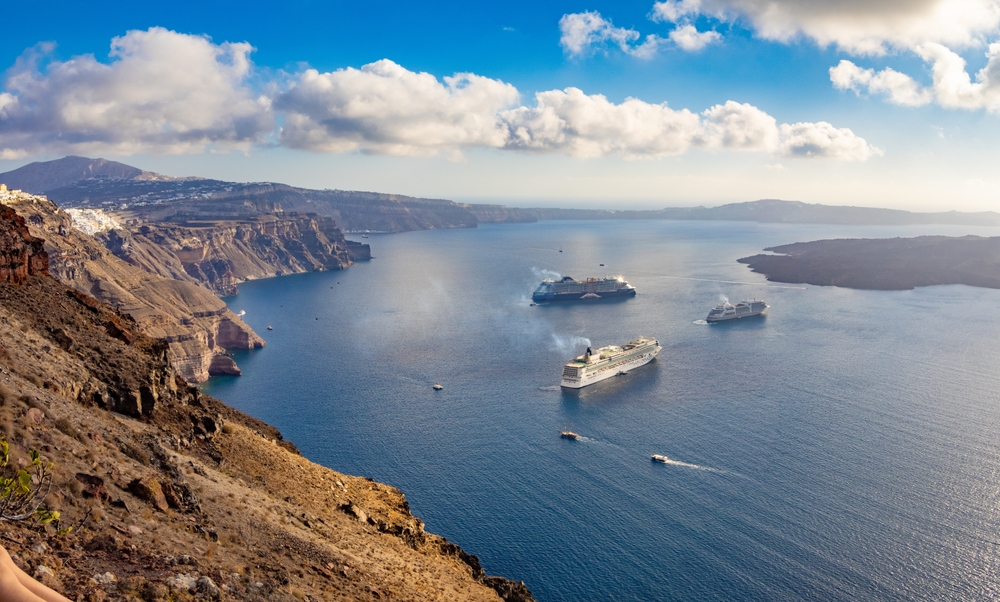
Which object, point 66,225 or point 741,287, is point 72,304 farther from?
point 741,287

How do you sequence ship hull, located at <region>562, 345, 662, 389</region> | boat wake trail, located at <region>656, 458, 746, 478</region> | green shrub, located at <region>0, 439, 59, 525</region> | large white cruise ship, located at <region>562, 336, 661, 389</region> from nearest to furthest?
green shrub, located at <region>0, 439, 59, 525</region> < boat wake trail, located at <region>656, 458, 746, 478</region> < ship hull, located at <region>562, 345, 662, 389</region> < large white cruise ship, located at <region>562, 336, 661, 389</region>

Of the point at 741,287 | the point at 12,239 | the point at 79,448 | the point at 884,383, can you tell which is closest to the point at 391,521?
the point at 79,448

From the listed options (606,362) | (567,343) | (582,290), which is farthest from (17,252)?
(582,290)

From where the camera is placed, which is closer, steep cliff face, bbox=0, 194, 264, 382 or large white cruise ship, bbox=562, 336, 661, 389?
large white cruise ship, bbox=562, 336, 661, 389

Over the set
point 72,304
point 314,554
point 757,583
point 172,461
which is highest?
point 72,304

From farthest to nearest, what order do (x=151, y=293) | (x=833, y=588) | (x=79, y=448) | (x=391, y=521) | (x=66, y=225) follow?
(x=66, y=225) < (x=151, y=293) < (x=833, y=588) < (x=391, y=521) < (x=79, y=448)

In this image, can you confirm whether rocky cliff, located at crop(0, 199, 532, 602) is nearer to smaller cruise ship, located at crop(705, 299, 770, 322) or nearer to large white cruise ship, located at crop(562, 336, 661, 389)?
large white cruise ship, located at crop(562, 336, 661, 389)

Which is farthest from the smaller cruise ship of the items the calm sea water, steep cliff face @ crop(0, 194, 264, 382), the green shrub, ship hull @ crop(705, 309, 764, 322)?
the green shrub
